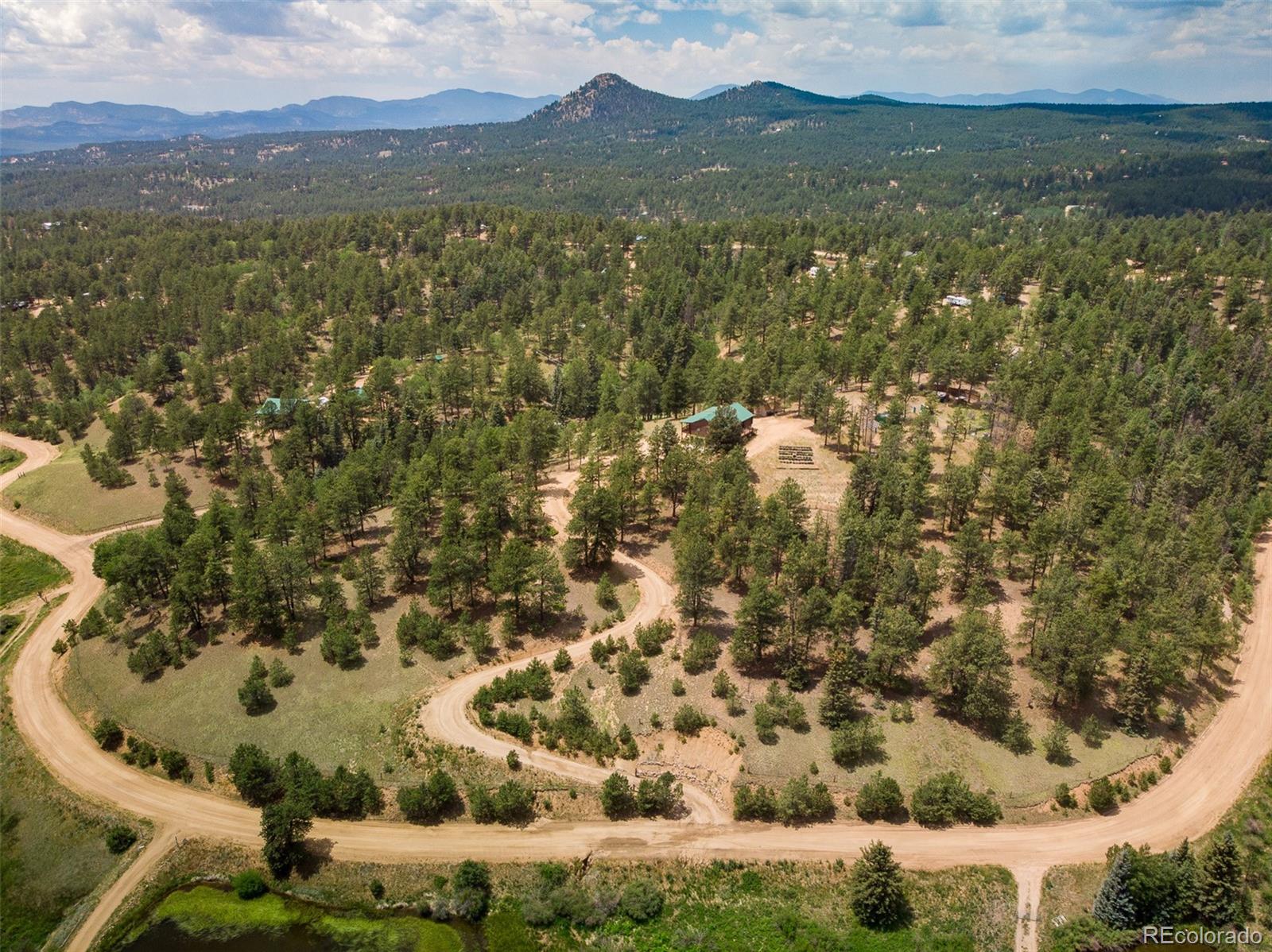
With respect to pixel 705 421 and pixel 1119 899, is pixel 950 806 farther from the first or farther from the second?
pixel 705 421

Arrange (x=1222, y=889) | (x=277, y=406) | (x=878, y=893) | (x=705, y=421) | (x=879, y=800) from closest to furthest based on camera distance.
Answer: (x=1222, y=889) → (x=878, y=893) → (x=879, y=800) → (x=705, y=421) → (x=277, y=406)

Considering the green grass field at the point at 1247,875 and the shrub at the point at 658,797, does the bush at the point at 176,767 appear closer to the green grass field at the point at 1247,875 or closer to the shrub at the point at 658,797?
the shrub at the point at 658,797

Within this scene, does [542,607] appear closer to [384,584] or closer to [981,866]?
[384,584]

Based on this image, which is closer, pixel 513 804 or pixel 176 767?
pixel 513 804

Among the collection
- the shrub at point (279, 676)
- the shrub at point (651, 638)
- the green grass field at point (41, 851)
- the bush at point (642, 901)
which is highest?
the shrub at point (651, 638)

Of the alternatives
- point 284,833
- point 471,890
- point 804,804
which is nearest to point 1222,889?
point 804,804

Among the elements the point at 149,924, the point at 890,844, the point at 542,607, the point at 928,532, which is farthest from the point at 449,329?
the point at 890,844

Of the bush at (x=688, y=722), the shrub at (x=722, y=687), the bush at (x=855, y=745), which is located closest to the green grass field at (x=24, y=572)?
the bush at (x=688, y=722)

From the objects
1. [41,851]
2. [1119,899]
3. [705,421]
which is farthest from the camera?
[705,421]
